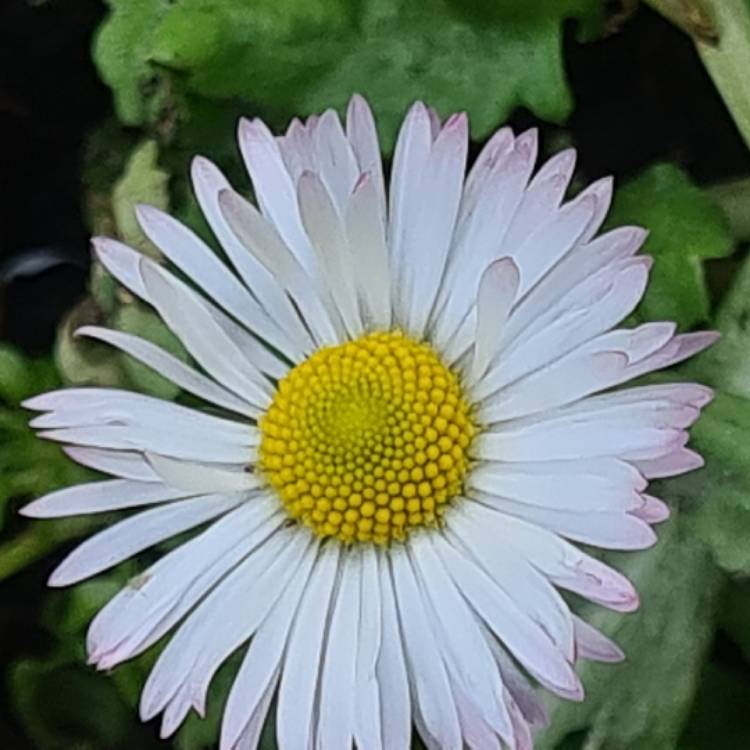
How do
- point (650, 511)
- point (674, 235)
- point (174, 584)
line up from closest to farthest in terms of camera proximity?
point (650, 511) → point (174, 584) → point (674, 235)

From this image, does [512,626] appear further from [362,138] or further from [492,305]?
[362,138]

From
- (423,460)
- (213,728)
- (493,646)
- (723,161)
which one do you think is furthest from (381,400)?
(723,161)

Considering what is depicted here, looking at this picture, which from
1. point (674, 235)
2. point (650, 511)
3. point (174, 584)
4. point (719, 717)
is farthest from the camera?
point (719, 717)

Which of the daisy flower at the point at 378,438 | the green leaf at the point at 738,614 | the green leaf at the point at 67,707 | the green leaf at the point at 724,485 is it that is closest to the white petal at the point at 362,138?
the daisy flower at the point at 378,438

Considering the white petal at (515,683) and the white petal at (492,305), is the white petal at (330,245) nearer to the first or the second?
the white petal at (492,305)

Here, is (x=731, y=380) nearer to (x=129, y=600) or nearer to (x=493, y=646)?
(x=493, y=646)

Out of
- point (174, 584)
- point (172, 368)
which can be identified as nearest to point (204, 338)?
point (172, 368)
